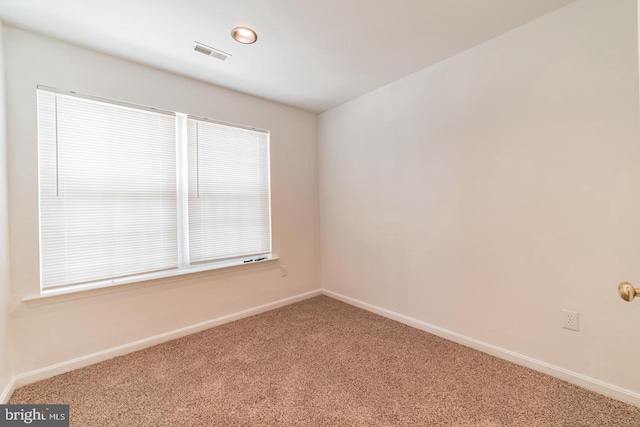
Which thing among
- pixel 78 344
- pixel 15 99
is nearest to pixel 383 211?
pixel 78 344

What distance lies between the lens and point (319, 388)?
176cm

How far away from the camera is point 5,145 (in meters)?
1.77

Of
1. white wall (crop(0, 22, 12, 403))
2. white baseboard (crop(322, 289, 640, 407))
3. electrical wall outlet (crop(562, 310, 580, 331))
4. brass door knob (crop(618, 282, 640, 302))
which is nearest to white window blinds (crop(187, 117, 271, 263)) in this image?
white wall (crop(0, 22, 12, 403))

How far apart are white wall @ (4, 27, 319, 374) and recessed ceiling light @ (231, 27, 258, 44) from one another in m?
0.87

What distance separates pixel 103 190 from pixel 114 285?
76 centimetres

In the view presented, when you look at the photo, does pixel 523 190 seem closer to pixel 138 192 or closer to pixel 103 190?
pixel 138 192

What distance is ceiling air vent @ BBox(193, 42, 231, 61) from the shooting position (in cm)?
206

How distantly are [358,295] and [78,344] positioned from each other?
99.8 inches

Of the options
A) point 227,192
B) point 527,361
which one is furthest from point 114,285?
point 527,361

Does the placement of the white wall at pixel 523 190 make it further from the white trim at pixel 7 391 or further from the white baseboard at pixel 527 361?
the white trim at pixel 7 391

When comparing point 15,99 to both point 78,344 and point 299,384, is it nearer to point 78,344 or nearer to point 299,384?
point 78,344

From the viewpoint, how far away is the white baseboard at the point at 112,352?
5.94 feet

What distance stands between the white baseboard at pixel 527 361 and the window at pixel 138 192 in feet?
5.70

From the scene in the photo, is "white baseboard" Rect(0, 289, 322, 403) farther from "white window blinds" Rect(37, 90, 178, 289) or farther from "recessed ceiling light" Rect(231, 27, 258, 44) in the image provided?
"recessed ceiling light" Rect(231, 27, 258, 44)
